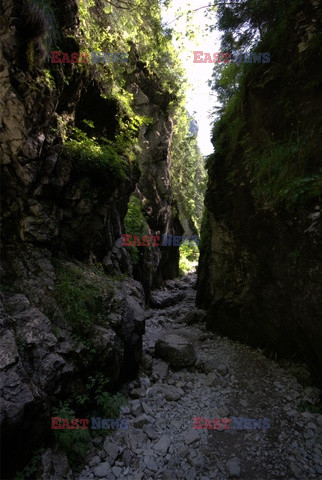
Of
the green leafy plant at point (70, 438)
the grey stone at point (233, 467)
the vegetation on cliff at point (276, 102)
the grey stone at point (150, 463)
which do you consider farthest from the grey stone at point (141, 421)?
the vegetation on cliff at point (276, 102)

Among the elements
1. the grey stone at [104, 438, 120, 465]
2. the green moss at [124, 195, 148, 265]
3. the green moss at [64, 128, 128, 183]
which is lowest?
the grey stone at [104, 438, 120, 465]

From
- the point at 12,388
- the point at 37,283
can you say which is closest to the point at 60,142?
the point at 37,283

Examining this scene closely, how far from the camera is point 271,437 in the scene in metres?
4.68

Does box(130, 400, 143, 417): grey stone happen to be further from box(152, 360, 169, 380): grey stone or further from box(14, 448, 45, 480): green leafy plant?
box(14, 448, 45, 480): green leafy plant

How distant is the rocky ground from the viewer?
4.07 meters

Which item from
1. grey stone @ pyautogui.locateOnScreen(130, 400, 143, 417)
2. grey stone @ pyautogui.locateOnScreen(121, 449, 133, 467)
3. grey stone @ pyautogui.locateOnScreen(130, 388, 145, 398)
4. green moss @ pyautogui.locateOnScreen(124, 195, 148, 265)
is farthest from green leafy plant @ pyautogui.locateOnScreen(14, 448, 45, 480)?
green moss @ pyautogui.locateOnScreen(124, 195, 148, 265)

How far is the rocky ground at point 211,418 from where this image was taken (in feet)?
13.4

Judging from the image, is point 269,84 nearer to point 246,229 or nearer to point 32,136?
point 246,229

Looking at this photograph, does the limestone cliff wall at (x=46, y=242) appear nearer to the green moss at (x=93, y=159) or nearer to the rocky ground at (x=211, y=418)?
the green moss at (x=93, y=159)

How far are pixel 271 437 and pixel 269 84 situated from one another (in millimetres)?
8593

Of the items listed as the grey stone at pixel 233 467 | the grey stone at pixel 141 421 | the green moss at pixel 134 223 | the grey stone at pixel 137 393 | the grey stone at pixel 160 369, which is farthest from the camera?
the green moss at pixel 134 223

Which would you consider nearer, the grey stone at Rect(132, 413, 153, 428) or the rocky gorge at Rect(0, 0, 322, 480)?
the rocky gorge at Rect(0, 0, 322, 480)

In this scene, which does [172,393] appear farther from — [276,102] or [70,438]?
[276,102]

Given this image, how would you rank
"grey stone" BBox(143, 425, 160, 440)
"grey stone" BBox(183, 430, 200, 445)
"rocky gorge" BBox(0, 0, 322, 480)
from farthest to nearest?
1. "grey stone" BBox(143, 425, 160, 440)
2. "grey stone" BBox(183, 430, 200, 445)
3. "rocky gorge" BBox(0, 0, 322, 480)
